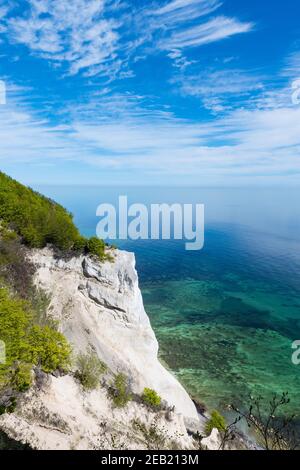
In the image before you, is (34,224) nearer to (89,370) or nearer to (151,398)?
(89,370)

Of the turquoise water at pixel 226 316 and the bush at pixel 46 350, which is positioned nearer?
the bush at pixel 46 350

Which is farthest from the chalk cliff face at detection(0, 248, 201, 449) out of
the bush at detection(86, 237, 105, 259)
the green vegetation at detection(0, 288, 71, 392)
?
the green vegetation at detection(0, 288, 71, 392)

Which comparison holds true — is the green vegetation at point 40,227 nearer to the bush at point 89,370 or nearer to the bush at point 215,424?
the bush at point 89,370

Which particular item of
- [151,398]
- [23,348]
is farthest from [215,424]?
[23,348]

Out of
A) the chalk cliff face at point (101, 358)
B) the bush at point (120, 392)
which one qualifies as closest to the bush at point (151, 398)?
the chalk cliff face at point (101, 358)

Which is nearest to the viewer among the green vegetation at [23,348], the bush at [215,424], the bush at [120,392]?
the green vegetation at [23,348]

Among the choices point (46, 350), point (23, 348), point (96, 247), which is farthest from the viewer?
point (96, 247)
